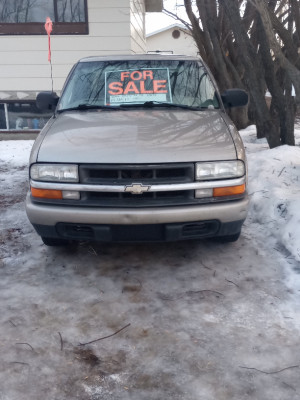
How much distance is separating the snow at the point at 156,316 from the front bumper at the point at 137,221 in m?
0.40

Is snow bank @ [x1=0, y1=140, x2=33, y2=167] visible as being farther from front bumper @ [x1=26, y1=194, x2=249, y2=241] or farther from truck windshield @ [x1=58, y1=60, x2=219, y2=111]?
front bumper @ [x1=26, y1=194, x2=249, y2=241]

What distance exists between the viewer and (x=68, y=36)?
9656 mm

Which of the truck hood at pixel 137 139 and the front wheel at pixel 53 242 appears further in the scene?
the front wheel at pixel 53 242

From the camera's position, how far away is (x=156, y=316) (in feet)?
9.51

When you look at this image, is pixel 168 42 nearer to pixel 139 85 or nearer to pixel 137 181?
pixel 139 85

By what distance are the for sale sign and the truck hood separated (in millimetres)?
367

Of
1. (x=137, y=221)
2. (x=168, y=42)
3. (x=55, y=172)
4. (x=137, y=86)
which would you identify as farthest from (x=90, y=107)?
(x=168, y=42)

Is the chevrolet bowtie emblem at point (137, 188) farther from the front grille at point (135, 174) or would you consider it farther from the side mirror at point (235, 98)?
the side mirror at point (235, 98)

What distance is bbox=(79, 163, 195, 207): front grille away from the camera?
10.4 feet

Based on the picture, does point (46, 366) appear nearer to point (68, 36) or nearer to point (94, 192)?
point (94, 192)

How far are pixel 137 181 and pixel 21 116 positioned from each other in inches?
323

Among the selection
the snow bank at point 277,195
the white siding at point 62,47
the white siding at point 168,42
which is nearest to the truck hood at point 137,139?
the snow bank at point 277,195

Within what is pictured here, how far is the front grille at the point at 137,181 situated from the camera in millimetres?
3160

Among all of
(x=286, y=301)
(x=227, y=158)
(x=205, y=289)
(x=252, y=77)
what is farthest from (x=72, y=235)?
(x=252, y=77)
